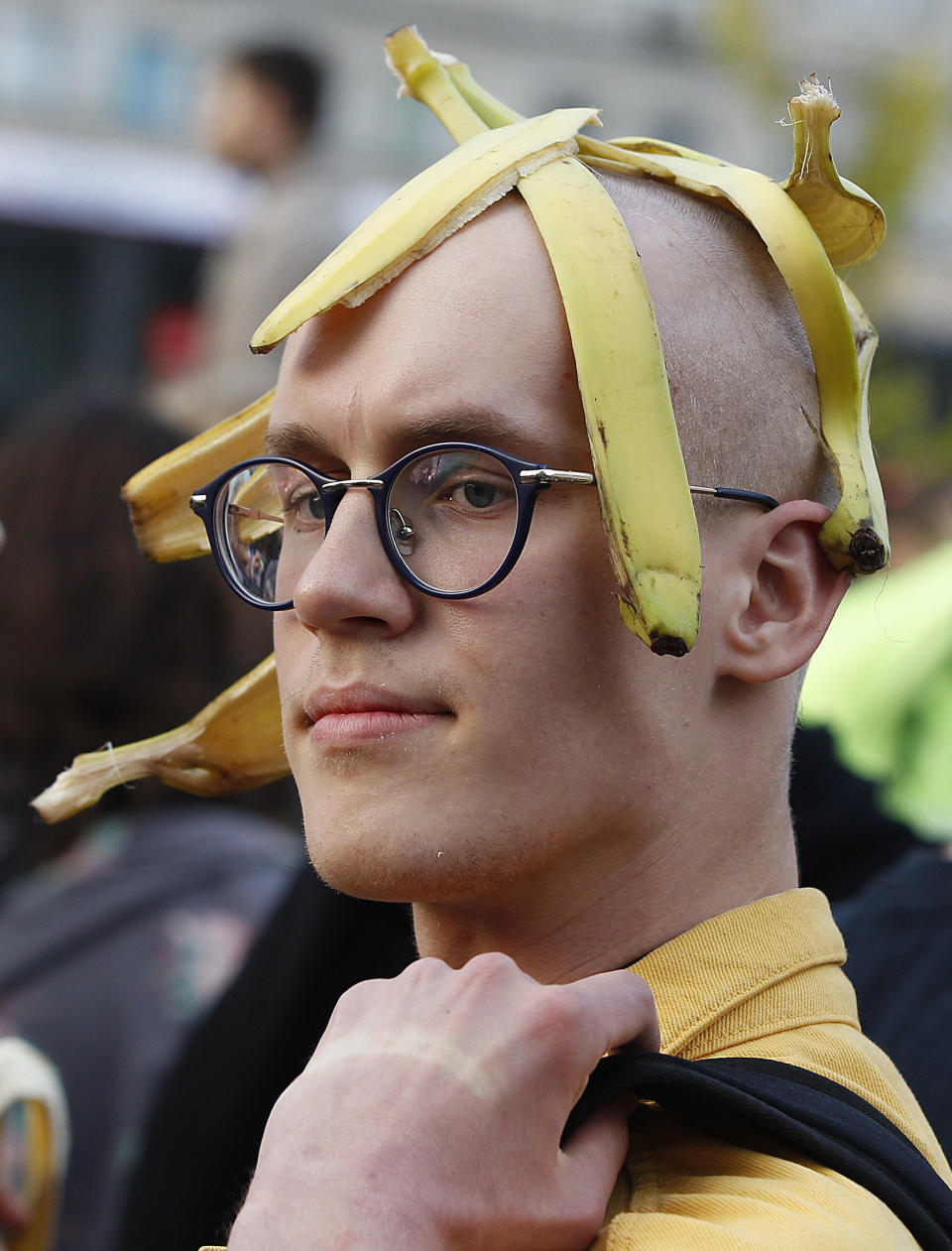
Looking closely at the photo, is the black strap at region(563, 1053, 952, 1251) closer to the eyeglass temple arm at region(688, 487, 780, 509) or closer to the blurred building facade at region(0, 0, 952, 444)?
the eyeglass temple arm at region(688, 487, 780, 509)

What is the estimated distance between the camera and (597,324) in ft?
5.25

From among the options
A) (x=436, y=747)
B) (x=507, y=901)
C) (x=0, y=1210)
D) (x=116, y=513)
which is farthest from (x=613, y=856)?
(x=116, y=513)

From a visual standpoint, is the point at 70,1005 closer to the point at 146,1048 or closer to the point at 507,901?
the point at 146,1048

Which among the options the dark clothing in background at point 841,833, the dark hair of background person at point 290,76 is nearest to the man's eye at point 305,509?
the dark clothing in background at point 841,833

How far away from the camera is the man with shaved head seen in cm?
137

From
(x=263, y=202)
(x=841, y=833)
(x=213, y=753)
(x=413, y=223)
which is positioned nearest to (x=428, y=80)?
(x=413, y=223)

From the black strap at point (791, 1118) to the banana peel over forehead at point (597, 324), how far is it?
1.29 feet

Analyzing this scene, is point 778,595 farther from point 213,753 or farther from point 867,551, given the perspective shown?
point 213,753

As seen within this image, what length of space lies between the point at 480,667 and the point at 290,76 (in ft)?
17.9

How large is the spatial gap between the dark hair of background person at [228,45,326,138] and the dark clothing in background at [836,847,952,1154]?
4.81m

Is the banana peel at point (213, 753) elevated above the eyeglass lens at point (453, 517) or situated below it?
below

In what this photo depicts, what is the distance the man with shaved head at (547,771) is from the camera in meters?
1.37

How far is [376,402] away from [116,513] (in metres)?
2.13

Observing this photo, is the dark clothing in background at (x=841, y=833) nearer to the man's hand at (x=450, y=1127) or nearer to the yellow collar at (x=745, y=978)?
the yellow collar at (x=745, y=978)
